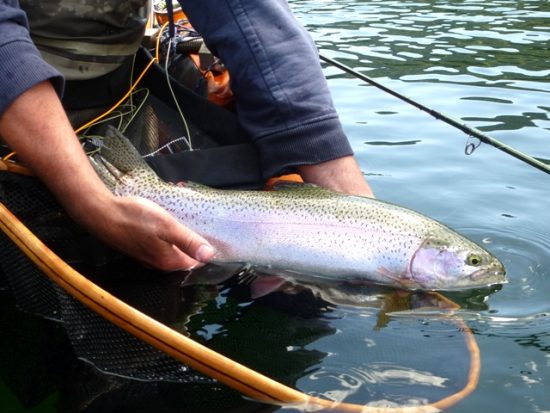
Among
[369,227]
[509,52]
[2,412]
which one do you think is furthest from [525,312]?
[509,52]

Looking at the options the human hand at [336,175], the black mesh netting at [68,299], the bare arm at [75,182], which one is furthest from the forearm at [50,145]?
the human hand at [336,175]

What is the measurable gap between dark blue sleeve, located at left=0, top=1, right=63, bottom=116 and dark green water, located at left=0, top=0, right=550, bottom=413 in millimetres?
879

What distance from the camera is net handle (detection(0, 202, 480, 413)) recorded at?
191cm

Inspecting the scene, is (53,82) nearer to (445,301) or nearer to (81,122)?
(81,122)

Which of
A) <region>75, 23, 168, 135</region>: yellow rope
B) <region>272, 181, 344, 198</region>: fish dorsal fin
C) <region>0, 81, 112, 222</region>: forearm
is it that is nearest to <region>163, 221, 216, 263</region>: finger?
<region>0, 81, 112, 222</region>: forearm

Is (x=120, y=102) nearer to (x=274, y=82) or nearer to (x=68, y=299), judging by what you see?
(x=274, y=82)

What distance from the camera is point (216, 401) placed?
2381mm

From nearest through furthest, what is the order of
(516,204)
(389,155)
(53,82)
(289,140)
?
(53,82) → (289,140) → (516,204) → (389,155)

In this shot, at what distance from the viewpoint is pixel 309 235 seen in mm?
3088

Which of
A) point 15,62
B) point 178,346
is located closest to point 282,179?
point 15,62

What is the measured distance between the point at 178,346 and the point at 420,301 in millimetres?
1335

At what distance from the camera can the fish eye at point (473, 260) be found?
10.3 feet

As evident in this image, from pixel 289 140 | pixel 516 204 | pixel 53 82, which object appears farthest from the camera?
pixel 516 204

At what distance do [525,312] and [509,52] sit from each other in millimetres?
6465
